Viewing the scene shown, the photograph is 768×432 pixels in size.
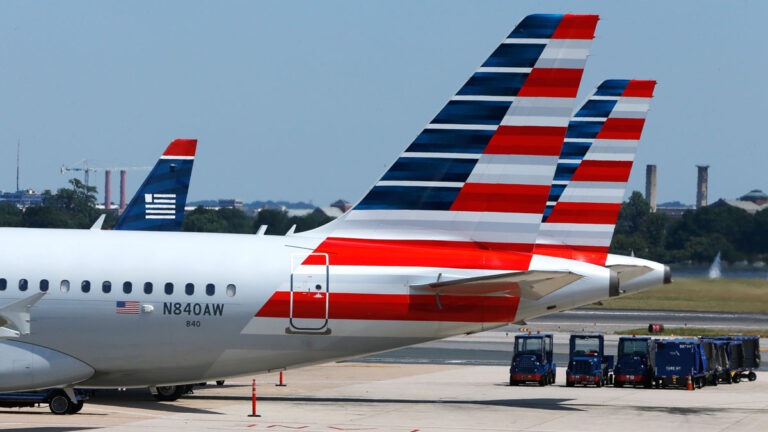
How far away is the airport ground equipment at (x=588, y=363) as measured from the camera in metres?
46.0

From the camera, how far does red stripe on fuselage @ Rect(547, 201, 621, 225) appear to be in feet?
138

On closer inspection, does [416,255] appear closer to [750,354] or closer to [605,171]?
[605,171]

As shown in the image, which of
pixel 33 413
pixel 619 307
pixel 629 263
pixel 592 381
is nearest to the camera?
pixel 33 413

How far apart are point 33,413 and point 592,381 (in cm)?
2078

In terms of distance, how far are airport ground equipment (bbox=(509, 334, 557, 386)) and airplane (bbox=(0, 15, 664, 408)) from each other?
14497mm

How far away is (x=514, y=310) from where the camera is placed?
3141 cm

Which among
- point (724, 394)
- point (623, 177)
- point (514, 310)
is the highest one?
point (623, 177)

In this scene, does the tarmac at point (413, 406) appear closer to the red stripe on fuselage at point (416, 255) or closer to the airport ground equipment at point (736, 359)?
the airport ground equipment at point (736, 359)

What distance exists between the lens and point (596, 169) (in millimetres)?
43375

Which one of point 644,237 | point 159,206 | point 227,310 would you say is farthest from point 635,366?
point 644,237

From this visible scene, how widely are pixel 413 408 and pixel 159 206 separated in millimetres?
16594

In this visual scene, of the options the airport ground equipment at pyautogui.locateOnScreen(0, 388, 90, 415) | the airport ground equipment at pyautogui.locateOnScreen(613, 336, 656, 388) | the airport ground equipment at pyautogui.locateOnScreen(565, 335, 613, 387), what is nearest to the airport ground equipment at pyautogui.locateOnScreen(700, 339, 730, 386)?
the airport ground equipment at pyautogui.locateOnScreen(613, 336, 656, 388)

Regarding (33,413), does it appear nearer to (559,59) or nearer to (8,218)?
(559,59)

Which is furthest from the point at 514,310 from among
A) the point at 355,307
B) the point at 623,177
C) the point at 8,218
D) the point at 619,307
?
the point at 8,218
